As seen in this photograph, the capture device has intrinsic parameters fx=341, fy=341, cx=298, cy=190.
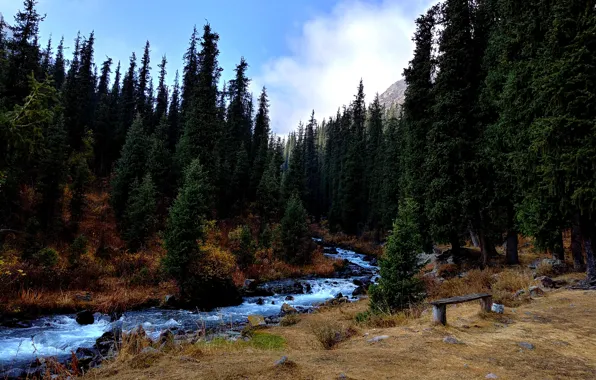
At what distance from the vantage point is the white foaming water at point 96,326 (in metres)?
11.8

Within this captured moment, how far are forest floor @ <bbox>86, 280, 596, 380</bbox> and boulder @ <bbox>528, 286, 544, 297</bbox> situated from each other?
2511mm

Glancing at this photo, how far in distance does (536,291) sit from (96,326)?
1790 cm

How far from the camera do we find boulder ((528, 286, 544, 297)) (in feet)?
39.7

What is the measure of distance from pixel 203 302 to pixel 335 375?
52.3 feet

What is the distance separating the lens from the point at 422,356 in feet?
20.5

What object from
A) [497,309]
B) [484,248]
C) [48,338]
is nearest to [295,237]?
[484,248]

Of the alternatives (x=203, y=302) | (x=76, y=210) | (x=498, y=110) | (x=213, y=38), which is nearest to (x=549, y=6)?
(x=498, y=110)

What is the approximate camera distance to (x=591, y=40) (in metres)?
12.7

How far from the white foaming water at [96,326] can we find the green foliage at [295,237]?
31.5 ft

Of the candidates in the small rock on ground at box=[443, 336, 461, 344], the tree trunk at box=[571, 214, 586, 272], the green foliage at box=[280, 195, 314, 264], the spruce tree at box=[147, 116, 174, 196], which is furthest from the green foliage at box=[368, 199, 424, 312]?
the spruce tree at box=[147, 116, 174, 196]

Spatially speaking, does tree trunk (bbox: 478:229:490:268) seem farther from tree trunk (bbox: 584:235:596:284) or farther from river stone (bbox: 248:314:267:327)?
river stone (bbox: 248:314:267:327)

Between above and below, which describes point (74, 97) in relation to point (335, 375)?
above

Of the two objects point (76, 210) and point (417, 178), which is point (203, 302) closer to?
point (417, 178)

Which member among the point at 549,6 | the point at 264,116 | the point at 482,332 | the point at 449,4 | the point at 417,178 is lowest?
the point at 482,332
